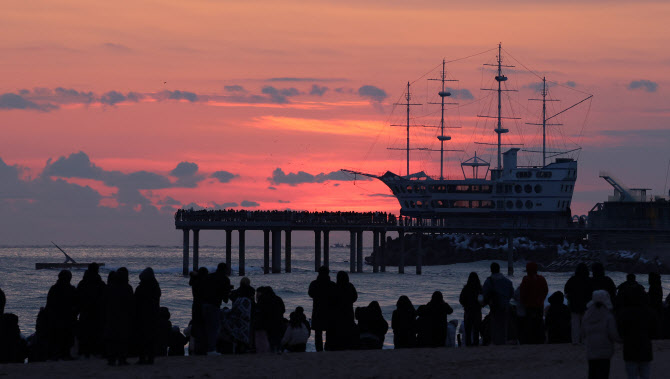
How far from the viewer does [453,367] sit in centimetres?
1794

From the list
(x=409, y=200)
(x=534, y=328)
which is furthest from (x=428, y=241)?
(x=534, y=328)

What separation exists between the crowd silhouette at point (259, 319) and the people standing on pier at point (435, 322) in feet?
0.06

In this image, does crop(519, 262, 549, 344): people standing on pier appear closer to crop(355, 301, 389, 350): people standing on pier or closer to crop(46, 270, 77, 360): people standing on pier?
crop(355, 301, 389, 350): people standing on pier

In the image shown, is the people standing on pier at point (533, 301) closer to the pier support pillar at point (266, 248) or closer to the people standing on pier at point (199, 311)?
the people standing on pier at point (199, 311)

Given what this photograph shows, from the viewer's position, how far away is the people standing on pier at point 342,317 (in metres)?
19.5

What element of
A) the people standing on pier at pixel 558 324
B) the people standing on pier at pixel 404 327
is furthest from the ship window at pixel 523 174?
the people standing on pier at pixel 404 327

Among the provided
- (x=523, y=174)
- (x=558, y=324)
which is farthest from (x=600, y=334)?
(x=523, y=174)

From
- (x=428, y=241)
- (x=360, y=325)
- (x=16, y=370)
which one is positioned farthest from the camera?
(x=428, y=241)

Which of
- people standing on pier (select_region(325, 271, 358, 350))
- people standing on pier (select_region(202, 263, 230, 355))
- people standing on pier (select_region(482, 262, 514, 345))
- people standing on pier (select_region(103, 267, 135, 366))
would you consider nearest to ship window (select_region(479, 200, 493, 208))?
people standing on pier (select_region(482, 262, 514, 345))

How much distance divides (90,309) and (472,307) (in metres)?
7.40

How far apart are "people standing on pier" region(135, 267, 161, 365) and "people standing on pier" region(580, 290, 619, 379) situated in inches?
267

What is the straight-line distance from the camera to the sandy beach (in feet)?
55.4

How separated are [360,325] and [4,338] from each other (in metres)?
6.62

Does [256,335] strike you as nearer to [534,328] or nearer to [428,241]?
[534,328]
